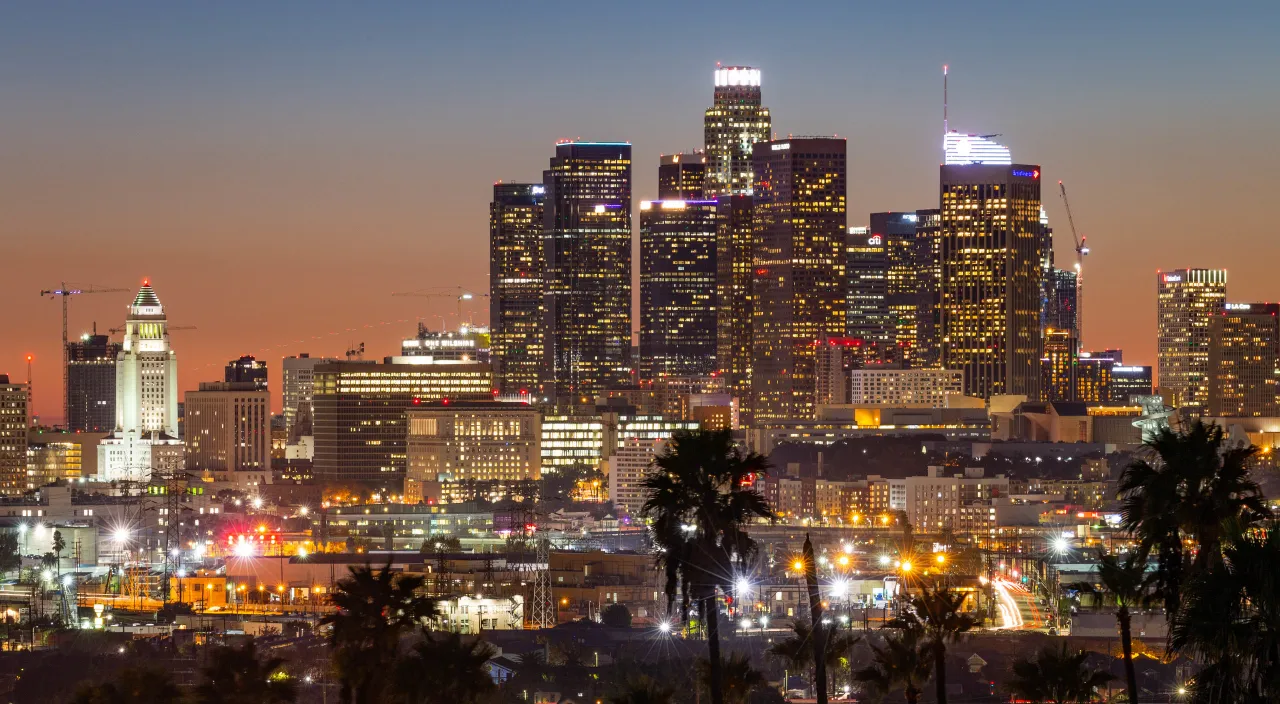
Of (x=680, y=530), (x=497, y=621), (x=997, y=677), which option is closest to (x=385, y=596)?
(x=680, y=530)

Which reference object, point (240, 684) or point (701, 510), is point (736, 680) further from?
point (240, 684)

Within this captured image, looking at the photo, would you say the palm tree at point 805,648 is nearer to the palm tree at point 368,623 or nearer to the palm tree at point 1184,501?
the palm tree at point 368,623

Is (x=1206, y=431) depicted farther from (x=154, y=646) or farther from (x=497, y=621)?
(x=497, y=621)

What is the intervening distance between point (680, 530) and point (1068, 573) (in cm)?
10358

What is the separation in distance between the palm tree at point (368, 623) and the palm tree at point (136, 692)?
36.5ft

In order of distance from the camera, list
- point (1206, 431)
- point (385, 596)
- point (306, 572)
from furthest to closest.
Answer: point (306, 572) → point (385, 596) → point (1206, 431)

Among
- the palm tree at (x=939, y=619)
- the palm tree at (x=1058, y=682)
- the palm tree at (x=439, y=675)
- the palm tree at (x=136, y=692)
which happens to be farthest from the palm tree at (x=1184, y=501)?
the palm tree at (x=136, y=692)

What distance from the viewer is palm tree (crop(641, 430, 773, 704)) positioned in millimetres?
42000

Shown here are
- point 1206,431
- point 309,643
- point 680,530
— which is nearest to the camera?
point 1206,431

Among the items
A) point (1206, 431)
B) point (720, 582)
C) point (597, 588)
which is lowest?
point (597, 588)

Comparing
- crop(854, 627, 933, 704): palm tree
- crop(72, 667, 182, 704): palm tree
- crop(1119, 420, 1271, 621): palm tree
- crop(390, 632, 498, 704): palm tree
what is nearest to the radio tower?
crop(72, 667, 182, 704): palm tree

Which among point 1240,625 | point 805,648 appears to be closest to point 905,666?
point 805,648

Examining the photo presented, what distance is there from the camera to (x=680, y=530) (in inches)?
1672

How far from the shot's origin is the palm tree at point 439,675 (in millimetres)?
49781
